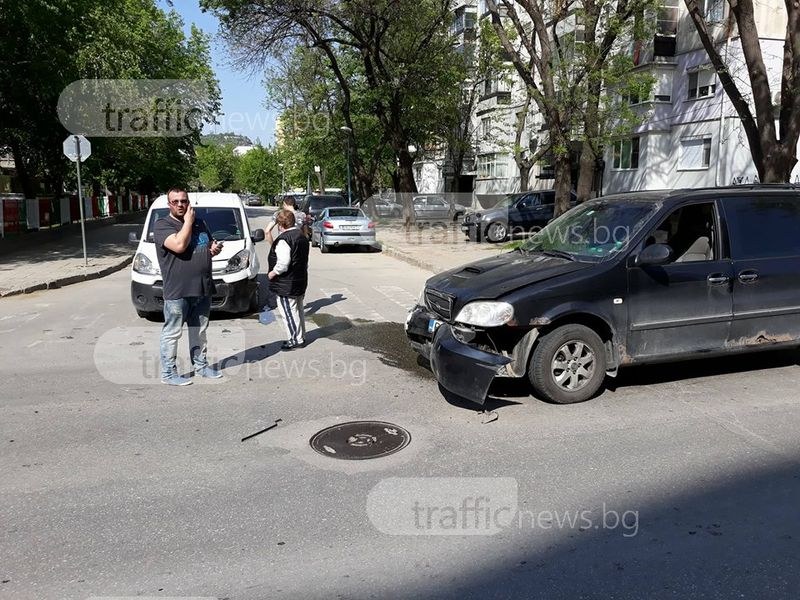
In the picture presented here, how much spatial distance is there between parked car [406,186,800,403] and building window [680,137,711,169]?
76.4 ft

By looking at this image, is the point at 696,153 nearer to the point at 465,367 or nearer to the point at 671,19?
the point at 671,19

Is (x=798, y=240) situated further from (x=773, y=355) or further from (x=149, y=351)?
(x=149, y=351)

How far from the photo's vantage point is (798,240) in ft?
20.6

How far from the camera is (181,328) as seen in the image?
610cm

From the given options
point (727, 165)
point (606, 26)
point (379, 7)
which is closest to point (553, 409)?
point (606, 26)

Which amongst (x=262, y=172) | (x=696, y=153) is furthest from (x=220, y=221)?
(x=262, y=172)

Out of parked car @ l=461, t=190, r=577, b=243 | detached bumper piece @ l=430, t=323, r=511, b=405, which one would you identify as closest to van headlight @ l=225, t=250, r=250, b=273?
detached bumper piece @ l=430, t=323, r=511, b=405

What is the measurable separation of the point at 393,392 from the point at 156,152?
3507 centimetres

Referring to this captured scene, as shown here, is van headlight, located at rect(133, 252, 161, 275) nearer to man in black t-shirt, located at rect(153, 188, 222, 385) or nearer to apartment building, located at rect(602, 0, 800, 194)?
man in black t-shirt, located at rect(153, 188, 222, 385)

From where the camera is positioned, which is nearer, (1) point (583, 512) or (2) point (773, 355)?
(1) point (583, 512)

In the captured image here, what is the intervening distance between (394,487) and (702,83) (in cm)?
2896

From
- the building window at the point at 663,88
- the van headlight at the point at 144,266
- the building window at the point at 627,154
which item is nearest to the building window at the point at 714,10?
the building window at the point at 663,88

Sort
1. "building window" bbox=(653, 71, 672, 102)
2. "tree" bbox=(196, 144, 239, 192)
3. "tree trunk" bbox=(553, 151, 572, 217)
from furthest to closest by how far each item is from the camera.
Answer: "tree" bbox=(196, 144, 239, 192)
"building window" bbox=(653, 71, 672, 102)
"tree trunk" bbox=(553, 151, 572, 217)

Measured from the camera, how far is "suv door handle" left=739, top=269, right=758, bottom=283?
19.6ft
